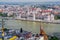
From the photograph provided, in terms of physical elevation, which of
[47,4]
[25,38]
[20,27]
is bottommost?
[25,38]

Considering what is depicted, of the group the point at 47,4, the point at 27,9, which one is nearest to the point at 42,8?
the point at 47,4

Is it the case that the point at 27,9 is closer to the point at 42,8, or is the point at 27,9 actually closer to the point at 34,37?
the point at 42,8

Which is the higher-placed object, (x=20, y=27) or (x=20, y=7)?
(x=20, y=7)

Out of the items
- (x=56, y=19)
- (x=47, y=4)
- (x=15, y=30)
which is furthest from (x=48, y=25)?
(x=15, y=30)

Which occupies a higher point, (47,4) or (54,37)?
(47,4)

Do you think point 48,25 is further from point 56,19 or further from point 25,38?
point 25,38

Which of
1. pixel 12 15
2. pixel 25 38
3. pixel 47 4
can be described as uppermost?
pixel 47 4

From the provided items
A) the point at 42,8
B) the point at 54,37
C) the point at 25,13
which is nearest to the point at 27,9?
the point at 25,13

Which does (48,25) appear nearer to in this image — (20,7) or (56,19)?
(56,19)
